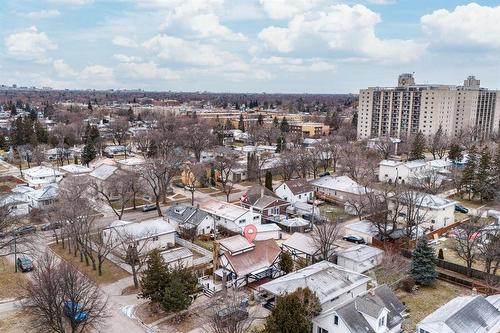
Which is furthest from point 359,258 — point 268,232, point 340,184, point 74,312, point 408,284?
point 340,184

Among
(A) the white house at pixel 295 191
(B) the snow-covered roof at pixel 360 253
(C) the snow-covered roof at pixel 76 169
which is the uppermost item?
(C) the snow-covered roof at pixel 76 169

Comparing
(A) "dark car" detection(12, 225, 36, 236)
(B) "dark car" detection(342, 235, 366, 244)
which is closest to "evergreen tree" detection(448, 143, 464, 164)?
(B) "dark car" detection(342, 235, 366, 244)

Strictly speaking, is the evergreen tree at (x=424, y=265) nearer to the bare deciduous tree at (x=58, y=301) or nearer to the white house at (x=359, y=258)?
the white house at (x=359, y=258)

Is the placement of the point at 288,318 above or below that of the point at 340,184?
above

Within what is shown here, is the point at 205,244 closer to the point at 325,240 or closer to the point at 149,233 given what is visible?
the point at 149,233

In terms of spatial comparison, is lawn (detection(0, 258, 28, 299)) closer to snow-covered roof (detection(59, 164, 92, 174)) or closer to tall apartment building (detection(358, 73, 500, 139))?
snow-covered roof (detection(59, 164, 92, 174))

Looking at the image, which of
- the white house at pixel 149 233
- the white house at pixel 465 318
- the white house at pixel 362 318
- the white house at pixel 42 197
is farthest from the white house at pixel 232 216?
the white house at pixel 465 318

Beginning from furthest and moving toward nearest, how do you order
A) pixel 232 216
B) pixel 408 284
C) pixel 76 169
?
pixel 76 169
pixel 232 216
pixel 408 284

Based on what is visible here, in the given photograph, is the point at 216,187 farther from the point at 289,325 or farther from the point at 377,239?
the point at 289,325
